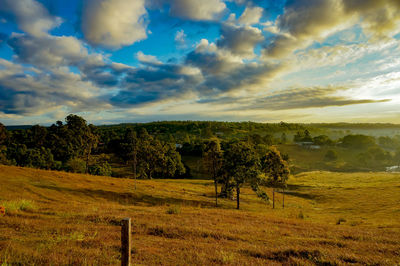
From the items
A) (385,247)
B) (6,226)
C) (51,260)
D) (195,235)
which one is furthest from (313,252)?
(6,226)

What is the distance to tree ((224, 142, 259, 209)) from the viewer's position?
124 feet

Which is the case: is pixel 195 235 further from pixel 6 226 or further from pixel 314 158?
pixel 314 158

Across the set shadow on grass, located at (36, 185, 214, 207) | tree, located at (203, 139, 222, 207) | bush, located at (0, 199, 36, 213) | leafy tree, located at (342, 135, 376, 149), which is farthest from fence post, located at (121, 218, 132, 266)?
leafy tree, located at (342, 135, 376, 149)

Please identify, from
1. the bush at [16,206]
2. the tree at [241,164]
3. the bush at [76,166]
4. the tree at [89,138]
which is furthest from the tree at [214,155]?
the bush at [76,166]

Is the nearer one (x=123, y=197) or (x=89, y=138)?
(x=123, y=197)

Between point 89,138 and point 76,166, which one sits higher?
point 89,138

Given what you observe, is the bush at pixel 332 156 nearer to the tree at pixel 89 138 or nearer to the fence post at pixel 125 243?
the tree at pixel 89 138

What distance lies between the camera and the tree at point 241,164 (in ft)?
124

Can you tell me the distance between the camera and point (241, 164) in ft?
126

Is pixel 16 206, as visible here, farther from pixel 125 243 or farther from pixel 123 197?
pixel 123 197

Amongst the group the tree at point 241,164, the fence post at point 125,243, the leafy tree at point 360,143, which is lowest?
the leafy tree at point 360,143

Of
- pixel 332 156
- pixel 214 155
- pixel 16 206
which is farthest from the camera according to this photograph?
pixel 332 156

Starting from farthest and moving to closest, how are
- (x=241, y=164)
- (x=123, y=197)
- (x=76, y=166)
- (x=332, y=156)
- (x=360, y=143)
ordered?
(x=360, y=143)
(x=332, y=156)
(x=76, y=166)
(x=123, y=197)
(x=241, y=164)

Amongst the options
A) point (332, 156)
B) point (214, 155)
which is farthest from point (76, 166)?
point (332, 156)
